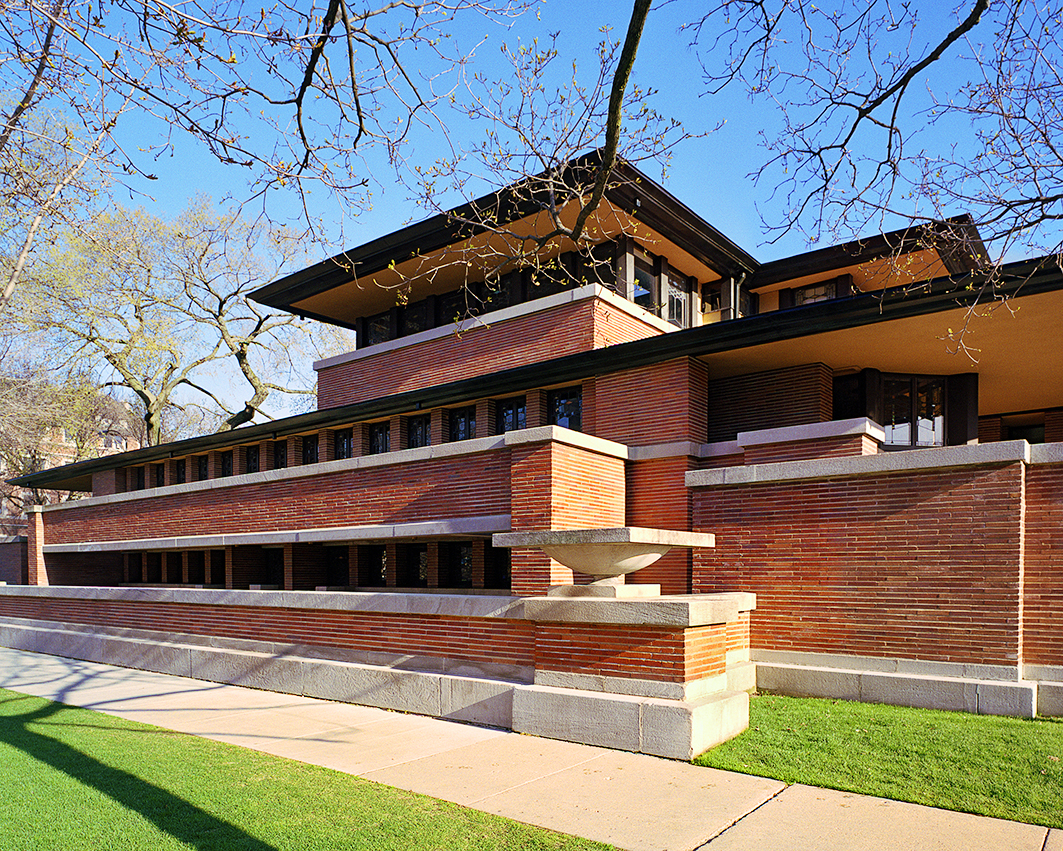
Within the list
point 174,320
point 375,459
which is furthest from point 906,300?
point 174,320

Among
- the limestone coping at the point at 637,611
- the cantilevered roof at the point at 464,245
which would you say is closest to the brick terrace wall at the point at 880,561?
the limestone coping at the point at 637,611

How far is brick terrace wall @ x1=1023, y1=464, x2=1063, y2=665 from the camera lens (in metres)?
9.32

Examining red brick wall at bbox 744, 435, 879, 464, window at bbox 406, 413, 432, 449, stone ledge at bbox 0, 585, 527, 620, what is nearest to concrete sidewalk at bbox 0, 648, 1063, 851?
stone ledge at bbox 0, 585, 527, 620

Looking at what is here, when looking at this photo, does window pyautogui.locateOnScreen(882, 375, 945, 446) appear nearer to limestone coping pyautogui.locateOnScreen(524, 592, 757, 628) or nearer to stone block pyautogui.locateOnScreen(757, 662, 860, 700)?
stone block pyautogui.locateOnScreen(757, 662, 860, 700)

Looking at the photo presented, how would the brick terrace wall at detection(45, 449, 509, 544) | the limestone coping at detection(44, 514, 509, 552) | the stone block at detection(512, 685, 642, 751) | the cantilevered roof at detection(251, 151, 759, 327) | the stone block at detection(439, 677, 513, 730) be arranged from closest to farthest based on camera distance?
the stone block at detection(512, 685, 642, 751)
the stone block at detection(439, 677, 513, 730)
the limestone coping at detection(44, 514, 509, 552)
the brick terrace wall at detection(45, 449, 509, 544)
the cantilevered roof at detection(251, 151, 759, 327)

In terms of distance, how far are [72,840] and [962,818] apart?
6750mm

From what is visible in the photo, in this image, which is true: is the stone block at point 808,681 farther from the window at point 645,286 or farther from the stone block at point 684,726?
the window at point 645,286

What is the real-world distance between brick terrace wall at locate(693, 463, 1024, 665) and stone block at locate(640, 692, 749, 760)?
3.07 metres

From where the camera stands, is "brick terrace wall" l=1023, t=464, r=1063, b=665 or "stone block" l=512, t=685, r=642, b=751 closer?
"stone block" l=512, t=685, r=642, b=751

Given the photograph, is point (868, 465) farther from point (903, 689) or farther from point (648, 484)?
point (648, 484)

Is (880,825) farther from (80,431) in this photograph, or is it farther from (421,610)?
(80,431)

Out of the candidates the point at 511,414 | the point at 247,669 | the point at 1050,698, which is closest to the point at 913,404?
the point at 1050,698

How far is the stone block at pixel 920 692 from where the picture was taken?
30.8ft

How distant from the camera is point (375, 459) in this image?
52.6 feet
